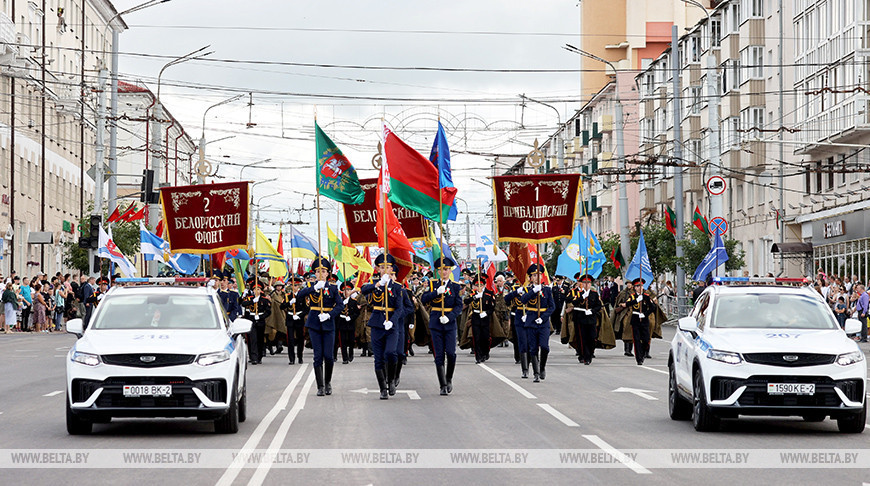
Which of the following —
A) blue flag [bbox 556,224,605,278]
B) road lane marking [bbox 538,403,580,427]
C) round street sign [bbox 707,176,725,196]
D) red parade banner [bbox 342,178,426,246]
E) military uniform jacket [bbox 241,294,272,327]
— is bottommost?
road lane marking [bbox 538,403,580,427]

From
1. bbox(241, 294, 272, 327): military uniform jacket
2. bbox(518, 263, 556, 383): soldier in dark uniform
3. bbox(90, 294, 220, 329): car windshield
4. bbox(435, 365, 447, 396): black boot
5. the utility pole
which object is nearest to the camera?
bbox(90, 294, 220, 329): car windshield

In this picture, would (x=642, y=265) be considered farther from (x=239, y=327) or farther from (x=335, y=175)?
(x=239, y=327)

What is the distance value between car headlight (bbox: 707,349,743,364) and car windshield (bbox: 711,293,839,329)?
0.86m

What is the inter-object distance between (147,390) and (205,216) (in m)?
16.7

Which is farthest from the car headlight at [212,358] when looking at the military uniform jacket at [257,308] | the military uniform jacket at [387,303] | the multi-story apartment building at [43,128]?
the multi-story apartment building at [43,128]

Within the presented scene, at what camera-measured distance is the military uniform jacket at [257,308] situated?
95.1 feet

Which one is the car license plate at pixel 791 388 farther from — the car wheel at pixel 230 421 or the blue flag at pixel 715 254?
the blue flag at pixel 715 254

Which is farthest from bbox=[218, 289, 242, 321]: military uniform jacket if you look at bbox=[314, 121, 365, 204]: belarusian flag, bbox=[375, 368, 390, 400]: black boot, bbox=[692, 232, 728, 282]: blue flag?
bbox=[692, 232, 728, 282]: blue flag

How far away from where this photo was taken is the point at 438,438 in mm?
13328

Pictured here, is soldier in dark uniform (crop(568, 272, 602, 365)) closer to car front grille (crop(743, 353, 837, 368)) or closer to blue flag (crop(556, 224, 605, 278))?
blue flag (crop(556, 224, 605, 278))

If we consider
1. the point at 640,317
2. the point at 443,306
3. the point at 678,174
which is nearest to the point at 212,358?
the point at 443,306

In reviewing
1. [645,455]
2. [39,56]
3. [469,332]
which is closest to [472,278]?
[469,332]

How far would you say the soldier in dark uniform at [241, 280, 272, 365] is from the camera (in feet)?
92.9

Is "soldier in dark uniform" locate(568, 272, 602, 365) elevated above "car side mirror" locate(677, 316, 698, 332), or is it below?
below
